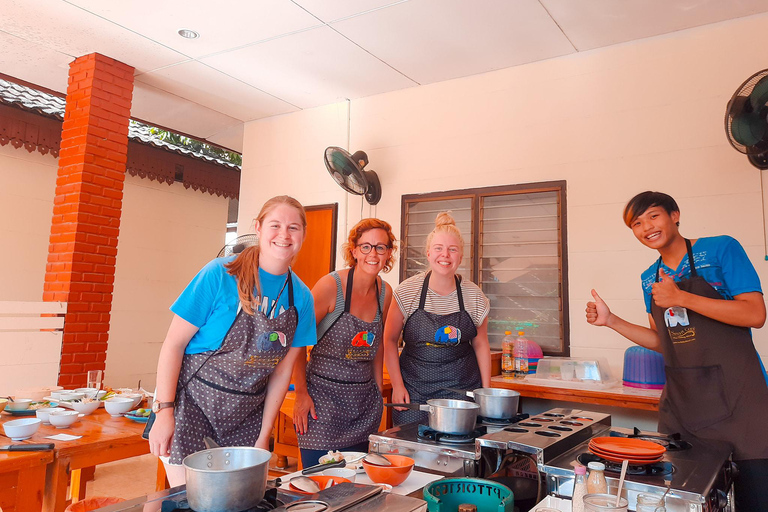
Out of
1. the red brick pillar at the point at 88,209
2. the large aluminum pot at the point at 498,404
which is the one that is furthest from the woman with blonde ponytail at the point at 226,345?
the red brick pillar at the point at 88,209

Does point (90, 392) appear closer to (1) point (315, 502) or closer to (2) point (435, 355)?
(2) point (435, 355)

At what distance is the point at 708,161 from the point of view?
3.37 meters

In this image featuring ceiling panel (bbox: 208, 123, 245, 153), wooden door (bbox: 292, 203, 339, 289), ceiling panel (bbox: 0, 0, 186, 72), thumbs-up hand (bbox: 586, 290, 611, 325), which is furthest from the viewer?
ceiling panel (bbox: 208, 123, 245, 153)

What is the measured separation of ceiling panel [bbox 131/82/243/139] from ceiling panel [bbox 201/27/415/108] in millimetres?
1004

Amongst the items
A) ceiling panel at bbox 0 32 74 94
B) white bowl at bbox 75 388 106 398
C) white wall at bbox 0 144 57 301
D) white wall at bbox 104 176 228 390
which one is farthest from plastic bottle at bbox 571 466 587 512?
white wall at bbox 104 176 228 390

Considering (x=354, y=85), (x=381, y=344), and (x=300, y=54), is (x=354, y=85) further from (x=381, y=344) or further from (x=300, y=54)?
(x=381, y=344)

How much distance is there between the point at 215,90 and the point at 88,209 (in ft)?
5.37

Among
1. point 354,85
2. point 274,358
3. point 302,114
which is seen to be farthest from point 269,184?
point 274,358

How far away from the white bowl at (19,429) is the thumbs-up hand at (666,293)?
2.43 m

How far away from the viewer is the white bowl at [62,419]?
2082mm

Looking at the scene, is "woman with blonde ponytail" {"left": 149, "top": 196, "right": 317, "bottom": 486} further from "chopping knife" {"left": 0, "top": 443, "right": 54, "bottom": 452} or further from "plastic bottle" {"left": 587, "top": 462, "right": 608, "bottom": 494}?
"plastic bottle" {"left": 587, "top": 462, "right": 608, "bottom": 494}

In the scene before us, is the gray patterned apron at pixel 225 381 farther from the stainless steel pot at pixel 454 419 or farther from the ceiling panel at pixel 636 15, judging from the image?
the ceiling panel at pixel 636 15

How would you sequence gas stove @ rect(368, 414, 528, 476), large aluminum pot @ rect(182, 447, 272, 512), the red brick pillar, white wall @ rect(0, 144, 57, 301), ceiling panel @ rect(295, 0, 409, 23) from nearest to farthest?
large aluminum pot @ rect(182, 447, 272, 512) → gas stove @ rect(368, 414, 528, 476) → ceiling panel @ rect(295, 0, 409, 23) → the red brick pillar → white wall @ rect(0, 144, 57, 301)

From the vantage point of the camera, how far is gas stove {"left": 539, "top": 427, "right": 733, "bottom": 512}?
1183 millimetres
